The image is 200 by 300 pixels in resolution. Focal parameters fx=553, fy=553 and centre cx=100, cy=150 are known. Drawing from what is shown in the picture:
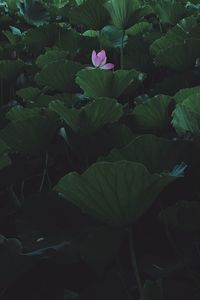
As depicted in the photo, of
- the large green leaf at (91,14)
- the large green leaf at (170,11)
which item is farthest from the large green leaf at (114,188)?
the large green leaf at (170,11)

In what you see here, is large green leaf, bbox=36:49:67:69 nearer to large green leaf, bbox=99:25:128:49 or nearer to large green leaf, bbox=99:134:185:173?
large green leaf, bbox=99:25:128:49

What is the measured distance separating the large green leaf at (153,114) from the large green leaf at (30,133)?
165mm

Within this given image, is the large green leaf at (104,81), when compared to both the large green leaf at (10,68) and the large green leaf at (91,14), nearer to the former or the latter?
the large green leaf at (10,68)

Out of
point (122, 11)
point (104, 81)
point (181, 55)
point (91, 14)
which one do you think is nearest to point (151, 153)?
point (104, 81)

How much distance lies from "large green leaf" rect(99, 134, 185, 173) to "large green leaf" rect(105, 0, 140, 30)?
74 centimetres

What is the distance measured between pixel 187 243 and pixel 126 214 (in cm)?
15

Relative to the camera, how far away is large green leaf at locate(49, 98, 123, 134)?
0.95 meters

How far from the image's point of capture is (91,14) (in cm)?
164

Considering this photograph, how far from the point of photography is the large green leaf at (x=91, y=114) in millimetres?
953

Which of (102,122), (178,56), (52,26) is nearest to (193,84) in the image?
(178,56)

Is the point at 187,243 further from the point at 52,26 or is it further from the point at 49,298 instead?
the point at 52,26

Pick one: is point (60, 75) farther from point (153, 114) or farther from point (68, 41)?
point (68, 41)

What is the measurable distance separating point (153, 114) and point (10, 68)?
564mm

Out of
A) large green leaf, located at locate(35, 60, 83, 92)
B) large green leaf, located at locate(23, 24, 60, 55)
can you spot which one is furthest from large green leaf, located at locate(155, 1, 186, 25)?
large green leaf, located at locate(35, 60, 83, 92)
